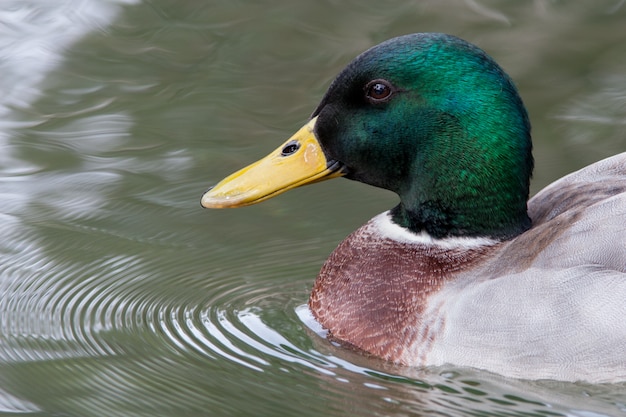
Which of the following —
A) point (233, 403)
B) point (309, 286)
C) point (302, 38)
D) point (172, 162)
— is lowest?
point (233, 403)

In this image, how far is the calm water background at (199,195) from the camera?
464cm

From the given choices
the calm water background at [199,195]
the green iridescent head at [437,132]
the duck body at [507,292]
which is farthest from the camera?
the green iridescent head at [437,132]

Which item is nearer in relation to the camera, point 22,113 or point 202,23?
point 22,113

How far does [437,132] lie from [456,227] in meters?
0.41

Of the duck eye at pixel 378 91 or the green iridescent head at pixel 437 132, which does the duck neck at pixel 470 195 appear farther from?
the duck eye at pixel 378 91

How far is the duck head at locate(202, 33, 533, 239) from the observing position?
486 centimetres

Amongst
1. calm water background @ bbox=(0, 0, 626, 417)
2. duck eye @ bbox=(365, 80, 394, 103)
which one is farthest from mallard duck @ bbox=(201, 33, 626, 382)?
calm water background @ bbox=(0, 0, 626, 417)

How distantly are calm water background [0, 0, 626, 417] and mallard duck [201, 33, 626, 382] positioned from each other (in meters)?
0.14

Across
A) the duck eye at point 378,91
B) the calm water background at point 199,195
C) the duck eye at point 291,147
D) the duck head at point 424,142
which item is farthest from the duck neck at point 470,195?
the calm water background at point 199,195

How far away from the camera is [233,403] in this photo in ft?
14.8

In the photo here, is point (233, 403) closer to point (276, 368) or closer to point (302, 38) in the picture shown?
point (276, 368)

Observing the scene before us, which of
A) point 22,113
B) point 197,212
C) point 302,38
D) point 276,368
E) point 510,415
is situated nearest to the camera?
point 510,415

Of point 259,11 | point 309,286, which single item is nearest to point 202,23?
point 259,11

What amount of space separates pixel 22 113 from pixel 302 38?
2.11m
